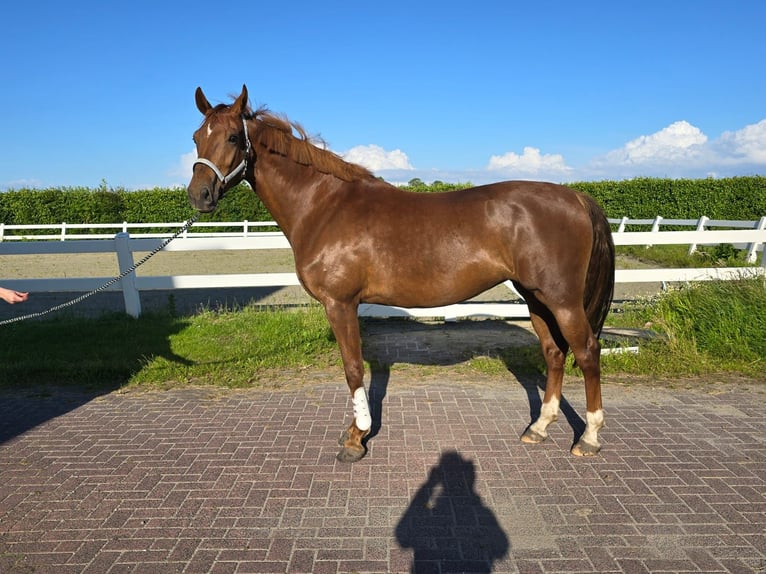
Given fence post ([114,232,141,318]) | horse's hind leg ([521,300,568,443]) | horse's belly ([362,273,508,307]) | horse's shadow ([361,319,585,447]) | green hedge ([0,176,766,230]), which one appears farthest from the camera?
green hedge ([0,176,766,230])

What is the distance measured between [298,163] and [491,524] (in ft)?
9.72

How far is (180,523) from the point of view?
2.86m

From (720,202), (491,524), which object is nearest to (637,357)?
(491,524)

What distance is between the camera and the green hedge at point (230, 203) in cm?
2095

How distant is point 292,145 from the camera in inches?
149

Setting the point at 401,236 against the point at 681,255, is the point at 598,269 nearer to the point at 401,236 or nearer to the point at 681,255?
the point at 401,236

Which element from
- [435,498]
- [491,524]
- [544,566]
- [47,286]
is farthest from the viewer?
[47,286]

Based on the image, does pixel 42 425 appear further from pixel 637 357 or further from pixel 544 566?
pixel 637 357

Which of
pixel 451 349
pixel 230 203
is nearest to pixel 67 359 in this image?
pixel 451 349

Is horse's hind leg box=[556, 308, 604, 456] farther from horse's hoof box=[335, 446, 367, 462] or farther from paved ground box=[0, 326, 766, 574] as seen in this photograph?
horse's hoof box=[335, 446, 367, 462]

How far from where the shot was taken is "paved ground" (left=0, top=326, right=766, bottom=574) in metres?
2.57

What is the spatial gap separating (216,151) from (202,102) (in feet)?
1.58

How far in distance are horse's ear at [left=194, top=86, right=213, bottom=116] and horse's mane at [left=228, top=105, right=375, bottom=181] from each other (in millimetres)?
298

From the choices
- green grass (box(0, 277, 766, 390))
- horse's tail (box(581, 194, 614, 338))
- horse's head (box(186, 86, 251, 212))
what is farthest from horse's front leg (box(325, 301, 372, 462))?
horse's tail (box(581, 194, 614, 338))
